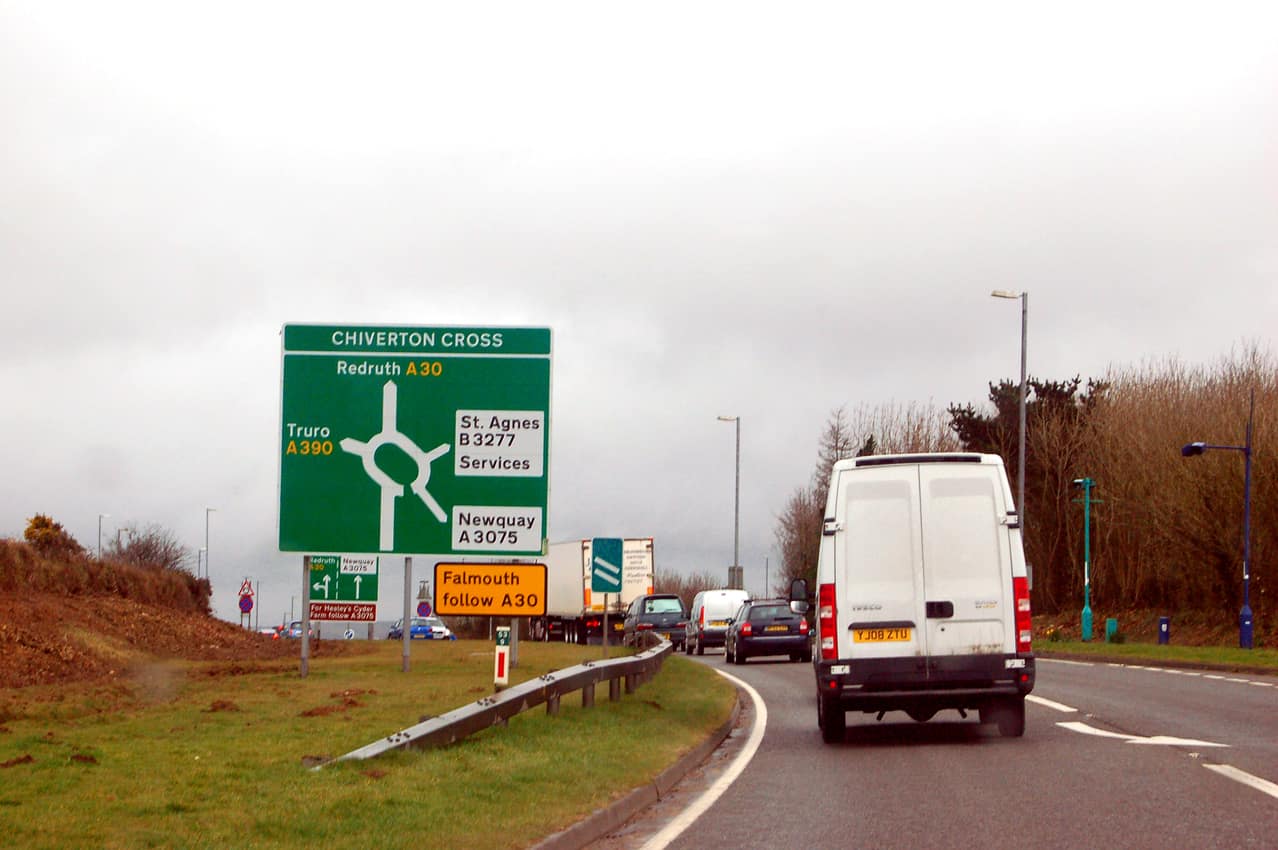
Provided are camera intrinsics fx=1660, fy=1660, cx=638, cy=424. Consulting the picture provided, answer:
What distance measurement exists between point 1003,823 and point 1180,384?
4844 centimetres

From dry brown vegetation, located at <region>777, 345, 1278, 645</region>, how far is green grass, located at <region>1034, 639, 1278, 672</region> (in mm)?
4793

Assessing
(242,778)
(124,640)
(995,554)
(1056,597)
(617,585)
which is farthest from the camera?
(1056,597)

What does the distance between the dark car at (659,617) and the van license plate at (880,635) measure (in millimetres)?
33180

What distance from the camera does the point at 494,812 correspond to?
10094mm

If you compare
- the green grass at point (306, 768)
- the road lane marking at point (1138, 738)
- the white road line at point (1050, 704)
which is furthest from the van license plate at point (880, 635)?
the white road line at point (1050, 704)

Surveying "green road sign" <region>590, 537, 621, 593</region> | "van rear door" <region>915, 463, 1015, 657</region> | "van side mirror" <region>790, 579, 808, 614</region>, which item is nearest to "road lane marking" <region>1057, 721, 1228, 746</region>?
"van rear door" <region>915, 463, 1015, 657</region>

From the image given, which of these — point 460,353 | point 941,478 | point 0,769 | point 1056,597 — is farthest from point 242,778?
point 1056,597

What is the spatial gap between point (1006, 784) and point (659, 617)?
127 feet

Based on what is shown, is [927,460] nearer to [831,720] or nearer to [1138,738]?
[831,720]

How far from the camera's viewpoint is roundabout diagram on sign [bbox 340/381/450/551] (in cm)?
2241

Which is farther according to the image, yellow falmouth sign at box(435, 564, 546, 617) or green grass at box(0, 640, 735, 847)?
yellow falmouth sign at box(435, 564, 546, 617)

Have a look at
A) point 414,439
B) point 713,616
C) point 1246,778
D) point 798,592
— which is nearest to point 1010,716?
point 798,592

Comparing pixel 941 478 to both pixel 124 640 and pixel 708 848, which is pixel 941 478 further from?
pixel 124 640

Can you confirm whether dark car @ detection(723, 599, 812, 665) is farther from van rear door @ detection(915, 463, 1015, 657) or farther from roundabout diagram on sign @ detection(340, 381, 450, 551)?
van rear door @ detection(915, 463, 1015, 657)
